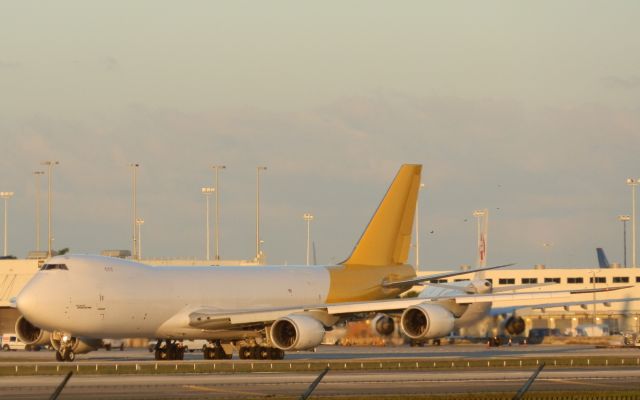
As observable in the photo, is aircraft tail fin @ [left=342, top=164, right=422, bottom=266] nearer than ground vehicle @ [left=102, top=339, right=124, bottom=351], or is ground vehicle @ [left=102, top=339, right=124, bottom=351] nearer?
aircraft tail fin @ [left=342, top=164, right=422, bottom=266]

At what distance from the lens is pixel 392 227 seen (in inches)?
2721

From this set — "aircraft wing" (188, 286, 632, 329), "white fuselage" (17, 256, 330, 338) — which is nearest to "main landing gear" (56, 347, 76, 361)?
"white fuselage" (17, 256, 330, 338)

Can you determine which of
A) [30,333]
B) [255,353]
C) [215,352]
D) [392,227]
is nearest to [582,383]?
[255,353]

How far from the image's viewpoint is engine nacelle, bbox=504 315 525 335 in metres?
89.1

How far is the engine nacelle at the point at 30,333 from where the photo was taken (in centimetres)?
6266

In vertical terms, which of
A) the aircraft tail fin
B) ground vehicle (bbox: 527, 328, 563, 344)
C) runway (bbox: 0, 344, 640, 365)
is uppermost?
the aircraft tail fin

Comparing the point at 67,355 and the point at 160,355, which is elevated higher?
the point at 67,355

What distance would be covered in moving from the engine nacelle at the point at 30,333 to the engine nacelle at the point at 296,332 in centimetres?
1116

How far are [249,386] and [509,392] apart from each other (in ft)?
26.1

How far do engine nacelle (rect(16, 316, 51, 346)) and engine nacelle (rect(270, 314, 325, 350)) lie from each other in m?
11.2

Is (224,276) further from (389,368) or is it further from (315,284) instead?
(389,368)

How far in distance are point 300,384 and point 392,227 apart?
2947 centimetres

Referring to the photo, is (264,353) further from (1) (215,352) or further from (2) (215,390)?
(2) (215,390)

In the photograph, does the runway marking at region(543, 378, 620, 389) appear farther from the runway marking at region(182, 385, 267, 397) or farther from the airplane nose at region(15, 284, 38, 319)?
the airplane nose at region(15, 284, 38, 319)
